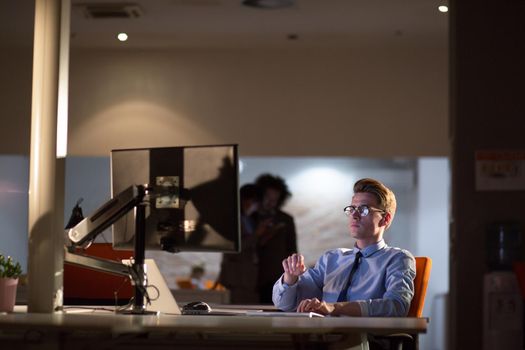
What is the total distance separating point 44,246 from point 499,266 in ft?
5.61

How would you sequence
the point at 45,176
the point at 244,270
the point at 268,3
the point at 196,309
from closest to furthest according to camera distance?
1. the point at 45,176
2. the point at 196,309
3. the point at 268,3
4. the point at 244,270

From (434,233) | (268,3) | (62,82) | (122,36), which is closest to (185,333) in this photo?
(62,82)

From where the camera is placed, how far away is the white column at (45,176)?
3.50m

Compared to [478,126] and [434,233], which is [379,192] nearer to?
[478,126]

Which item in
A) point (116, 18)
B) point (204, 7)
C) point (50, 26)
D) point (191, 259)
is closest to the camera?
point (50, 26)

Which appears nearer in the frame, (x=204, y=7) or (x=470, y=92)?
(x=470, y=92)

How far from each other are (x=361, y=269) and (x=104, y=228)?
122 cm

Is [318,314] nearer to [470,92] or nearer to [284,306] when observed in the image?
[284,306]

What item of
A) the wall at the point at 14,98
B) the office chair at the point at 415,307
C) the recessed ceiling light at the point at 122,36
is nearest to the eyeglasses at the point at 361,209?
the office chair at the point at 415,307

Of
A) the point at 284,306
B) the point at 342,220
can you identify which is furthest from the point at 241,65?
the point at 284,306

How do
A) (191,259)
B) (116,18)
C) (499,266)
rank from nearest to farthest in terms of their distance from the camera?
(499,266) < (116,18) < (191,259)

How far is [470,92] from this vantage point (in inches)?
133

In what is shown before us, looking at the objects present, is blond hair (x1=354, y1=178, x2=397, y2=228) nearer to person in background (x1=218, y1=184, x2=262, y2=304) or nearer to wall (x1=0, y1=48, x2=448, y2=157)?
person in background (x1=218, y1=184, x2=262, y2=304)

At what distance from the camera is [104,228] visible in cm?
360
